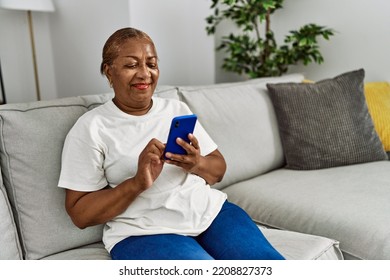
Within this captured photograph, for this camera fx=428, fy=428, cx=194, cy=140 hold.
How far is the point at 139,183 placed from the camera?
3.10ft

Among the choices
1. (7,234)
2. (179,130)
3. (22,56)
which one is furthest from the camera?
(22,56)

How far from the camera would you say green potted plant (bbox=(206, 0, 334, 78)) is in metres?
2.05

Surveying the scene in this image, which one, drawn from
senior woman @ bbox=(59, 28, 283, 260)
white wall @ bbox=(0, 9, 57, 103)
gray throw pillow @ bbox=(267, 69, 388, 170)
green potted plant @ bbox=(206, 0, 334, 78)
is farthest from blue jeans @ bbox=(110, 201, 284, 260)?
white wall @ bbox=(0, 9, 57, 103)

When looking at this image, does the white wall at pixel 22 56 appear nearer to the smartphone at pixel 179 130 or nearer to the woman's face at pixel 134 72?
the woman's face at pixel 134 72

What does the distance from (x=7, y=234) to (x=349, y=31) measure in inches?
68.9

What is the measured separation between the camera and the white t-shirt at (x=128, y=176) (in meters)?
0.98

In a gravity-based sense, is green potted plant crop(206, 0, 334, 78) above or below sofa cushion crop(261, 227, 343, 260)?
above

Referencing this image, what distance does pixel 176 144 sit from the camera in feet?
3.13

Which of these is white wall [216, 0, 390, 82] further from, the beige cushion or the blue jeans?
the beige cushion

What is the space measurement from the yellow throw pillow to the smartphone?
107cm

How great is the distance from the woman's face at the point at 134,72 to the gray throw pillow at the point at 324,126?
74 centimetres

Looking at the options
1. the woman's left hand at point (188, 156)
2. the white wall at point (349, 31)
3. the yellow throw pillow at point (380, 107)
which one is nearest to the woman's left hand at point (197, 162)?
the woman's left hand at point (188, 156)

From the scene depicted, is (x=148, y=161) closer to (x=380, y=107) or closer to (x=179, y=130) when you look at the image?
(x=179, y=130)

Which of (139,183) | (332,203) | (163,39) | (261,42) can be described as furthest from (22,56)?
(332,203)
